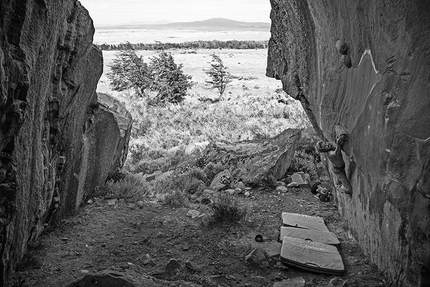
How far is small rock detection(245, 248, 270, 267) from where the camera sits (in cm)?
586

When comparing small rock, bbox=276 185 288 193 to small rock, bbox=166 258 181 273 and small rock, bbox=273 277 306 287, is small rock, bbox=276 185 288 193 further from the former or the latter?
small rock, bbox=166 258 181 273

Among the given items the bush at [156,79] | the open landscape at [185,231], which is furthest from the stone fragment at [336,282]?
the bush at [156,79]

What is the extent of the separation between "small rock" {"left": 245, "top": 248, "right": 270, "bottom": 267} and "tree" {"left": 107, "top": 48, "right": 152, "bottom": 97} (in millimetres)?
23119

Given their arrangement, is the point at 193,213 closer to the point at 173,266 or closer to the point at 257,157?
the point at 173,266

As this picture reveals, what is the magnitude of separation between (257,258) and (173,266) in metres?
1.15

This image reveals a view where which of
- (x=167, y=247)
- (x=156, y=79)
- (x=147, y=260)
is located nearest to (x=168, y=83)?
(x=156, y=79)

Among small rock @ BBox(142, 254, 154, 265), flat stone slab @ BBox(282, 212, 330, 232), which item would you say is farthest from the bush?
small rock @ BBox(142, 254, 154, 265)

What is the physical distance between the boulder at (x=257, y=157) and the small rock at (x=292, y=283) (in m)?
4.12

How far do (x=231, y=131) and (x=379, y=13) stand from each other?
12885 millimetres

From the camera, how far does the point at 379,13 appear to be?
463cm

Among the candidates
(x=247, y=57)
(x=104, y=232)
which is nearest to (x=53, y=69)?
(x=104, y=232)

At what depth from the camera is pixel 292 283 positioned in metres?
5.40

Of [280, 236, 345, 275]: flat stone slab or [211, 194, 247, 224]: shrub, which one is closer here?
[280, 236, 345, 275]: flat stone slab

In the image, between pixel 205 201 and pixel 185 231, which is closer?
pixel 185 231
